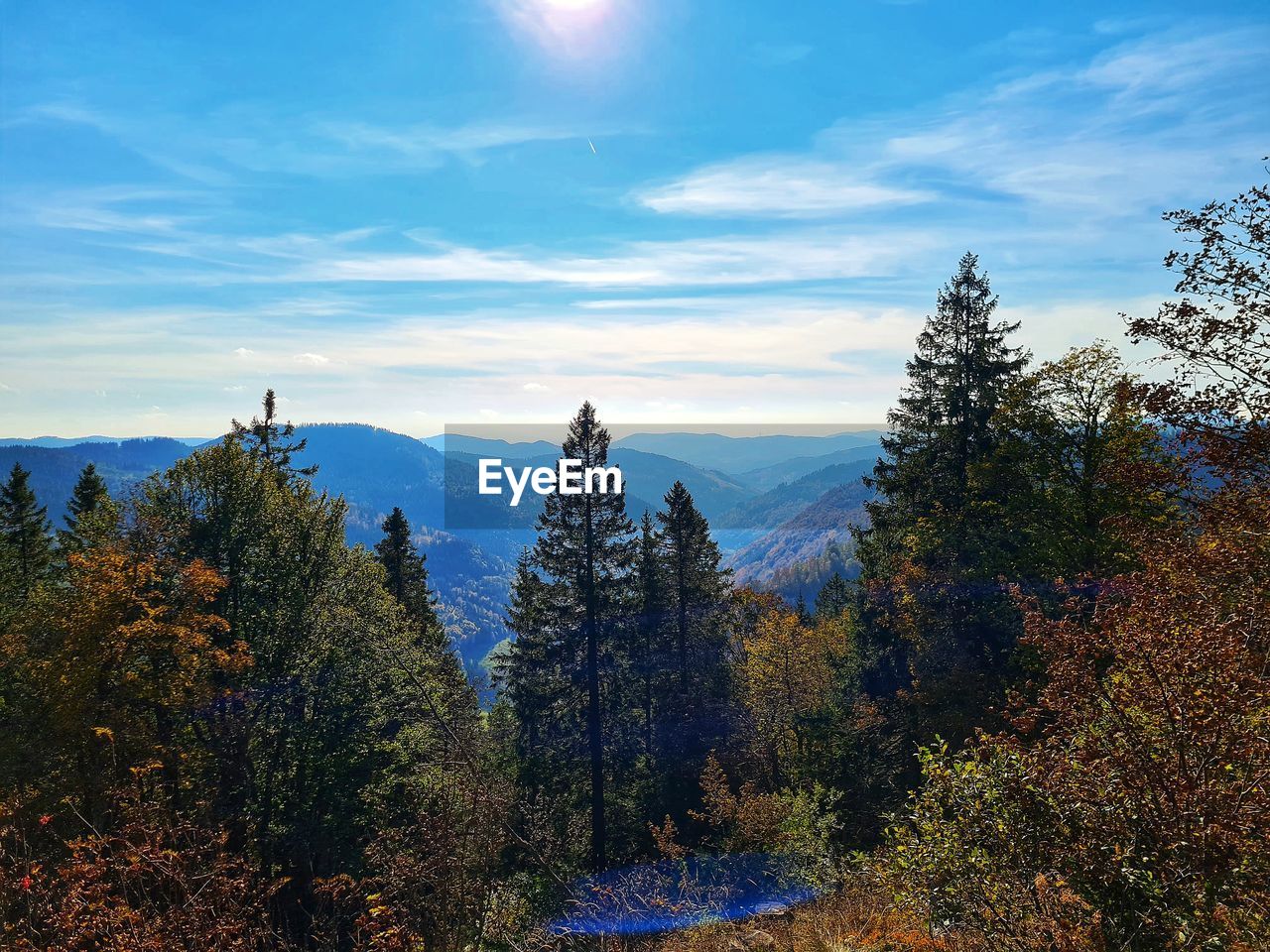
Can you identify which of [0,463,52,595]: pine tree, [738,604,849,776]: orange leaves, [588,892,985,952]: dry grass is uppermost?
[0,463,52,595]: pine tree

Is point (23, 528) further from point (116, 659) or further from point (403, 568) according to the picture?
point (116, 659)

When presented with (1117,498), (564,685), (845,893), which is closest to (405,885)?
(845,893)

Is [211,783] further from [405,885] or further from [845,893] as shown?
[845,893]

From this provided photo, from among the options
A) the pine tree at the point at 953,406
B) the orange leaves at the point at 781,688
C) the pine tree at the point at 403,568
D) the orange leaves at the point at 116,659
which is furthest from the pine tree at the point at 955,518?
the pine tree at the point at 403,568

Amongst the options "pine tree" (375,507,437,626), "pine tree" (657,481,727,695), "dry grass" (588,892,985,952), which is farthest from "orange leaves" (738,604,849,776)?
"pine tree" (375,507,437,626)

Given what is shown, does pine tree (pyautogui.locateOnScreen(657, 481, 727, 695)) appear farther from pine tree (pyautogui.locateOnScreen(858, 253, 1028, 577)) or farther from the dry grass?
the dry grass

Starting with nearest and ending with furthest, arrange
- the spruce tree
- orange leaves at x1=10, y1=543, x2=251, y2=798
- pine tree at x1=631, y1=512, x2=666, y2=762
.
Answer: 1. orange leaves at x1=10, y1=543, x2=251, y2=798
2. the spruce tree
3. pine tree at x1=631, y1=512, x2=666, y2=762

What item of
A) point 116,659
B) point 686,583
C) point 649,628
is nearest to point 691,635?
point 649,628
